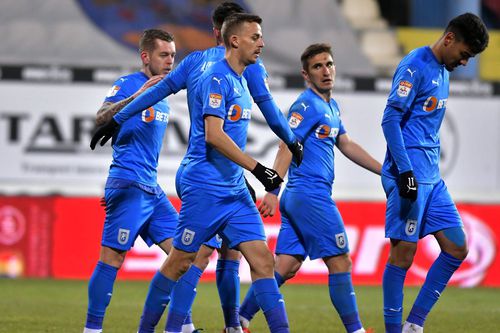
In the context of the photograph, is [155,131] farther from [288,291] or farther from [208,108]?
[288,291]

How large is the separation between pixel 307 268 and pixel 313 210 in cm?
592

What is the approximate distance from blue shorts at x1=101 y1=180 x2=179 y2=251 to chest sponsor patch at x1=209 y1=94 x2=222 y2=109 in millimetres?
1261

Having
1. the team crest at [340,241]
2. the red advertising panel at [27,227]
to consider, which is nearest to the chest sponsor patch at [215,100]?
the team crest at [340,241]

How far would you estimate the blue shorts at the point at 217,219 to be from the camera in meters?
5.70

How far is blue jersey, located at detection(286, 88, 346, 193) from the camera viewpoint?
6781mm

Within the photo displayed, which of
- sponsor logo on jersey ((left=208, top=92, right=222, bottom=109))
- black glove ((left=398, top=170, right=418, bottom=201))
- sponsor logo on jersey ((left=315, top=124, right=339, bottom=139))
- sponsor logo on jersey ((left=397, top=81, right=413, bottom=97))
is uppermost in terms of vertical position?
sponsor logo on jersey ((left=397, top=81, right=413, bottom=97))

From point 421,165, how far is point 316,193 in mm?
764

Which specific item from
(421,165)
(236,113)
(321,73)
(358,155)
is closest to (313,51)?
(321,73)

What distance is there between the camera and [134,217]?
21.4ft

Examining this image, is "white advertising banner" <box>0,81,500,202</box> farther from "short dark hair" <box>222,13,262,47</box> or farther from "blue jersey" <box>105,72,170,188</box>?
"short dark hair" <box>222,13,262,47</box>

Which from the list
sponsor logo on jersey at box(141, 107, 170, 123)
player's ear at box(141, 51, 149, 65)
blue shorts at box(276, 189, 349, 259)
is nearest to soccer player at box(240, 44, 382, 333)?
blue shorts at box(276, 189, 349, 259)

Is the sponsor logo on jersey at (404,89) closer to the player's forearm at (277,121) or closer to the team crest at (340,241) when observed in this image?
the player's forearm at (277,121)

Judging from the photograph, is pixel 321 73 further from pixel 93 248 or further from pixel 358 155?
pixel 93 248

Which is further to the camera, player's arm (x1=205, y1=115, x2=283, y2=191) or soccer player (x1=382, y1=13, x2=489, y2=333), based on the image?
soccer player (x1=382, y1=13, x2=489, y2=333)
